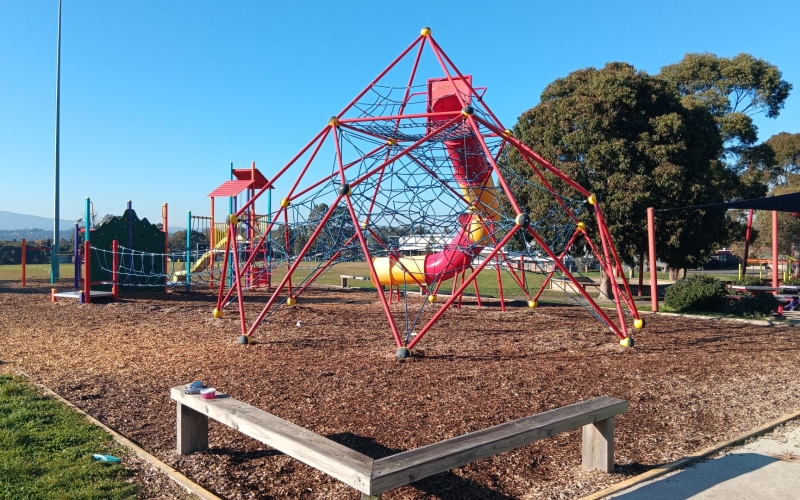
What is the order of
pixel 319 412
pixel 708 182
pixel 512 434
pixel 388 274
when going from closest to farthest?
1. pixel 512 434
2. pixel 319 412
3. pixel 388 274
4. pixel 708 182

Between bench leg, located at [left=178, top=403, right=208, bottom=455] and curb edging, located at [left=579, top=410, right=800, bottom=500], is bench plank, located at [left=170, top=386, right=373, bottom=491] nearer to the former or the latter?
bench leg, located at [left=178, top=403, right=208, bottom=455]

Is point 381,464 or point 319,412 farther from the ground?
point 381,464

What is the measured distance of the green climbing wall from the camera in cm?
1797

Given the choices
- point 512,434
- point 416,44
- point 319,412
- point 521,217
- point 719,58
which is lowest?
point 319,412

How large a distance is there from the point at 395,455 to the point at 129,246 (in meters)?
17.5

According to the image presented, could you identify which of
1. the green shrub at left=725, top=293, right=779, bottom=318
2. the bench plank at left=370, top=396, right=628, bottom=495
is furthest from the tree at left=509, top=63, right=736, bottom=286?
the bench plank at left=370, top=396, right=628, bottom=495

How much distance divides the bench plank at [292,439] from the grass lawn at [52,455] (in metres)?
0.68

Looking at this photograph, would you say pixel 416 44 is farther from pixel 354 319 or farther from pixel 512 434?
pixel 512 434

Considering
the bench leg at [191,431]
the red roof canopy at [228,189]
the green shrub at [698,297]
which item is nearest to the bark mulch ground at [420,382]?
the bench leg at [191,431]

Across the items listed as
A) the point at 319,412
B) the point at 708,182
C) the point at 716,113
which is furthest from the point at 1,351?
the point at 716,113

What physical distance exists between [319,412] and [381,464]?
259 cm

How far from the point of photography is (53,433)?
490 cm

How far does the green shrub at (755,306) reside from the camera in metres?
13.6

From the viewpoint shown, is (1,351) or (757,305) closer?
(1,351)
